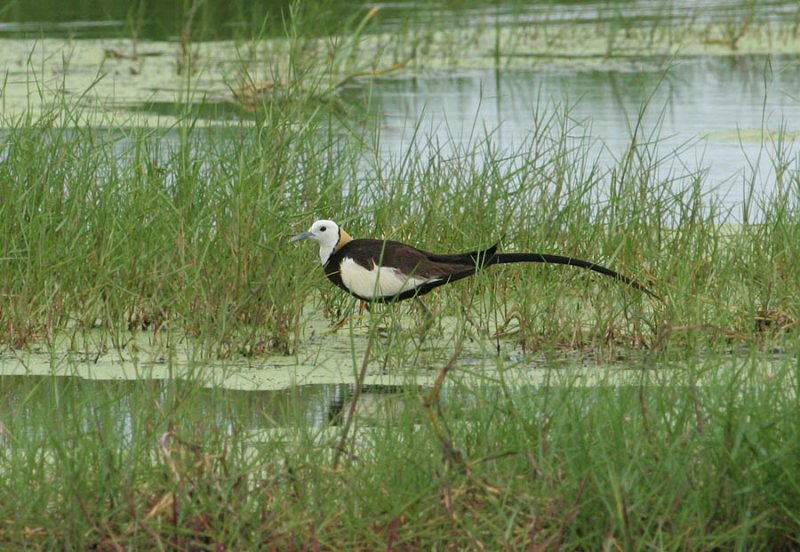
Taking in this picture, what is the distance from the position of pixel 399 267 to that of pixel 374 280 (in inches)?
3.9

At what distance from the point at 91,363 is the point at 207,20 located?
965 cm

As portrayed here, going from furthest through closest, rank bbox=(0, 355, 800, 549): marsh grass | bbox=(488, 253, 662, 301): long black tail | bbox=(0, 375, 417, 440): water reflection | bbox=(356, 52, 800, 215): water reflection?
bbox=(356, 52, 800, 215): water reflection
bbox=(488, 253, 662, 301): long black tail
bbox=(0, 375, 417, 440): water reflection
bbox=(0, 355, 800, 549): marsh grass

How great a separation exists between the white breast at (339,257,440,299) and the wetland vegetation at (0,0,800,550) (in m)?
0.16

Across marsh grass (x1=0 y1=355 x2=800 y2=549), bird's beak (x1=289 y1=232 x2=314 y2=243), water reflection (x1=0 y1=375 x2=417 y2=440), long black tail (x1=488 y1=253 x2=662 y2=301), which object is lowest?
water reflection (x1=0 y1=375 x2=417 y2=440)

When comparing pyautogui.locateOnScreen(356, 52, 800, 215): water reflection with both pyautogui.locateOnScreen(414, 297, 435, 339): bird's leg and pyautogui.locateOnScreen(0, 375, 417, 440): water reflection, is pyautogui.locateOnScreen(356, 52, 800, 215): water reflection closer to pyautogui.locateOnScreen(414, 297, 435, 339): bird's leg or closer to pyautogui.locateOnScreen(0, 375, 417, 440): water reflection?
pyautogui.locateOnScreen(414, 297, 435, 339): bird's leg

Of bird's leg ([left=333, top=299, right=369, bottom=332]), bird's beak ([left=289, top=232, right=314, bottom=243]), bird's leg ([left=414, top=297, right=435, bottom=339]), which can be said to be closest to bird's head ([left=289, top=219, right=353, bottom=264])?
bird's beak ([left=289, top=232, right=314, bottom=243])

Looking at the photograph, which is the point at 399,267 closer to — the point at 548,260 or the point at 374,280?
the point at 374,280

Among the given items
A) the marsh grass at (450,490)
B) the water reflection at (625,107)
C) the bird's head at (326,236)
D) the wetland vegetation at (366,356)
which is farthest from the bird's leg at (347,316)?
the water reflection at (625,107)

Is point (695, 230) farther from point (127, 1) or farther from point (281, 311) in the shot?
point (127, 1)

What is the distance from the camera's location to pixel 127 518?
120 inches

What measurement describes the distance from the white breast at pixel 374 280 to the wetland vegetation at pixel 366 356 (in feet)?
0.53

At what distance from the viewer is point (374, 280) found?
475 centimetres

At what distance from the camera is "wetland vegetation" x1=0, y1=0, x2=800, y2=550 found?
2.98 m

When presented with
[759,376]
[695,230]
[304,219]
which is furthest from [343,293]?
[759,376]
